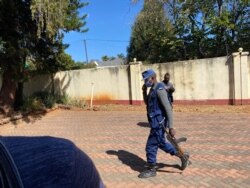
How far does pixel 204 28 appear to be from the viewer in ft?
73.8

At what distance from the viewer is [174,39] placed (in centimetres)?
2342

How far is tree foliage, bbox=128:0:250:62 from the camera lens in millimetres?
21719

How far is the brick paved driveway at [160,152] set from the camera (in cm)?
677

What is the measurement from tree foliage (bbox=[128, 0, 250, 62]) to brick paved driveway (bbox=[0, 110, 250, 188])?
27.8 feet

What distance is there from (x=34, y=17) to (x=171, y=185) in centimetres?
873

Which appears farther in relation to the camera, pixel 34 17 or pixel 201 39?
pixel 201 39

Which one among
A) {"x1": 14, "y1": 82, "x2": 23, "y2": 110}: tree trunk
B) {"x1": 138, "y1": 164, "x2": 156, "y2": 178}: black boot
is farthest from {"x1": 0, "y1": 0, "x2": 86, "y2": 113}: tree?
{"x1": 138, "y1": 164, "x2": 156, "y2": 178}: black boot

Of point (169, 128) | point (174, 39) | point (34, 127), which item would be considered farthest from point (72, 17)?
point (169, 128)

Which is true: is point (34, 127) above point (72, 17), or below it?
below

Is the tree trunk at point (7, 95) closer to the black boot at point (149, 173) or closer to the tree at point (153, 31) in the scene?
the tree at point (153, 31)

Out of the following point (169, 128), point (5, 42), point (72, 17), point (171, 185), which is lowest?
point (171, 185)

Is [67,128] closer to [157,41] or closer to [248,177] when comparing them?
[248,177]

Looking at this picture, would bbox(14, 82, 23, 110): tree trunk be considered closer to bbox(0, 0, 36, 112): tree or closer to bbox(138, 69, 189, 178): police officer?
bbox(0, 0, 36, 112): tree

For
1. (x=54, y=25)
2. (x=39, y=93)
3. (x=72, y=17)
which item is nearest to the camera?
(x=54, y=25)
